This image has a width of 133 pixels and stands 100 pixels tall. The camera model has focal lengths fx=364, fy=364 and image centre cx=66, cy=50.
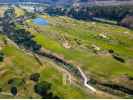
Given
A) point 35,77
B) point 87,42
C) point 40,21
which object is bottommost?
point 40,21

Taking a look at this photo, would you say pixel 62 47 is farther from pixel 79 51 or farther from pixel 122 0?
pixel 122 0

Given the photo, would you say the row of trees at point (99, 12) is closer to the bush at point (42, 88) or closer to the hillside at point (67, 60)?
the hillside at point (67, 60)

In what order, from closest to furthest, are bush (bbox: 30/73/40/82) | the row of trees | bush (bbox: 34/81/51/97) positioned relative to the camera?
bush (bbox: 34/81/51/97), bush (bbox: 30/73/40/82), the row of trees

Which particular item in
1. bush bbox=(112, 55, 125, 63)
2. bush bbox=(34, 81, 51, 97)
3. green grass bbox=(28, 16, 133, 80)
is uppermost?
bush bbox=(34, 81, 51, 97)

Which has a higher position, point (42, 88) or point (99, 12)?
point (42, 88)

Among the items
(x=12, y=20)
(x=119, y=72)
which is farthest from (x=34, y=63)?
(x=12, y=20)

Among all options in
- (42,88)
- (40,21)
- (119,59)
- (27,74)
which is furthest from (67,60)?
(40,21)

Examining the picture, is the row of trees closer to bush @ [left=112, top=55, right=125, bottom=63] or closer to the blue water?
the blue water

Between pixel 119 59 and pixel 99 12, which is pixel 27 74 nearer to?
pixel 119 59

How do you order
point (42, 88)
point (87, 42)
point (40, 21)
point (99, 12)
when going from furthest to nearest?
point (99, 12) < point (40, 21) < point (87, 42) < point (42, 88)

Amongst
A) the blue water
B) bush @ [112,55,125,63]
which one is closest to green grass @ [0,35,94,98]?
bush @ [112,55,125,63]

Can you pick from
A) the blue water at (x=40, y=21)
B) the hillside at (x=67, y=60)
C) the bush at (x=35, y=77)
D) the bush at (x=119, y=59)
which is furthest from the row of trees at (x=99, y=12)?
the bush at (x=35, y=77)
